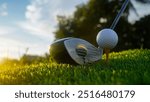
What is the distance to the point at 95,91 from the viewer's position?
483 centimetres

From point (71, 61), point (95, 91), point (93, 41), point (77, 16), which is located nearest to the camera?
point (95, 91)

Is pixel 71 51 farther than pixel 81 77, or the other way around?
pixel 71 51

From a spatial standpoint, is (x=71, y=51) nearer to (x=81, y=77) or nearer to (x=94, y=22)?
(x=81, y=77)

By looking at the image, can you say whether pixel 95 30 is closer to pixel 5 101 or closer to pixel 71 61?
pixel 71 61

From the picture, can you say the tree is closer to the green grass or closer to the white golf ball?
the white golf ball

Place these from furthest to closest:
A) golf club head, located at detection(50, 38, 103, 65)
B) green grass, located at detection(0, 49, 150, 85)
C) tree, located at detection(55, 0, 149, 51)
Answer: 1. tree, located at detection(55, 0, 149, 51)
2. golf club head, located at detection(50, 38, 103, 65)
3. green grass, located at detection(0, 49, 150, 85)

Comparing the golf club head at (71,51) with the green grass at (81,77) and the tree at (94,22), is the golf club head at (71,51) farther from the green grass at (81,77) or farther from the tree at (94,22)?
the tree at (94,22)

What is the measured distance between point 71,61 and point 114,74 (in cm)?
138

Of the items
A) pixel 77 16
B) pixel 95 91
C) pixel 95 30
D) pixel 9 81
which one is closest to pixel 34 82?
pixel 9 81

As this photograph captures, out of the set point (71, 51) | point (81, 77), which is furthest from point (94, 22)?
point (81, 77)

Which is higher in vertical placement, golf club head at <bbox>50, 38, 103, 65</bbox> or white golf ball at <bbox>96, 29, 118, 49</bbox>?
white golf ball at <bbox>96, 29, 118, 49</bbox>

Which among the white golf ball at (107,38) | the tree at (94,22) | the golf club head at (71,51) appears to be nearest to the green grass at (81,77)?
the golf club head at (71,51)

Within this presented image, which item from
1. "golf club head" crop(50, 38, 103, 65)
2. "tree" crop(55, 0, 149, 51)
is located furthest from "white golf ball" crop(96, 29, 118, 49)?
"tree" crop(55, 0, 149, 51)

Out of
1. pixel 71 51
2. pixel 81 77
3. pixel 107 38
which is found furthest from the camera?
pixel 71 51
